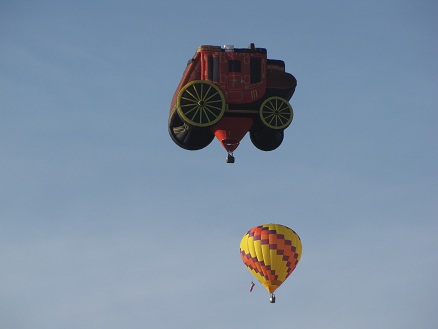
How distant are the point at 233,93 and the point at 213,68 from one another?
3.67 feet

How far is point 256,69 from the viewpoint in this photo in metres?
47.3

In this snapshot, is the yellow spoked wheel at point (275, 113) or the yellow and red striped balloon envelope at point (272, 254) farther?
the yellow and red striped balloon envelope at point (272, 254)

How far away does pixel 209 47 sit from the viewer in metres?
47.4

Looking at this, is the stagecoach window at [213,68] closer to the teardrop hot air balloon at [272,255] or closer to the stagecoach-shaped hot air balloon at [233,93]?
the stagecoach-shaped hot air balloon at [233,93]

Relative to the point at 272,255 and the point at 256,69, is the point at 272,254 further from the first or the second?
the point at 256,69

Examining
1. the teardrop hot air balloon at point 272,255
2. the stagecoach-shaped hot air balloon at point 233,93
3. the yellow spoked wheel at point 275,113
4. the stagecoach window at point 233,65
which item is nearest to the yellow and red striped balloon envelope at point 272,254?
the teardrop hot air balloon at point 272,255

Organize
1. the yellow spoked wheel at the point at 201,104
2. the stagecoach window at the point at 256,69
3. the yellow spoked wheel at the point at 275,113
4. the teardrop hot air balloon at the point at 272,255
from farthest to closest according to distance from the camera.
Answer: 1. the teardrop hot air balloon at the point at 272,255
2. the stagecoach window at the point at 256,69
3. the yellow spoked wheel at the point at 275,113
4. the yellow spoked wheel at the point at 201,104

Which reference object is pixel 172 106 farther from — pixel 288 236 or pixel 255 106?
Result: pixel 288 236

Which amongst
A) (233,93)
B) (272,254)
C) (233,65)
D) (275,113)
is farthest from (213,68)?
(272,254)

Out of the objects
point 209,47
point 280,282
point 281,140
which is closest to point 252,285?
point 280,282

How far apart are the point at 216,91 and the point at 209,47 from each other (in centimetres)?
168

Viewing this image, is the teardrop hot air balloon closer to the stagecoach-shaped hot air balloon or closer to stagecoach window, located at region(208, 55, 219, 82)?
the stagecoach-shaped hot air balloon

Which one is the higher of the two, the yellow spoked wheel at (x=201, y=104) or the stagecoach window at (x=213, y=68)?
the stagecoach window at (x=213, y=68)

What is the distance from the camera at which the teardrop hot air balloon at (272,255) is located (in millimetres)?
56594
